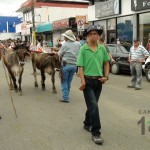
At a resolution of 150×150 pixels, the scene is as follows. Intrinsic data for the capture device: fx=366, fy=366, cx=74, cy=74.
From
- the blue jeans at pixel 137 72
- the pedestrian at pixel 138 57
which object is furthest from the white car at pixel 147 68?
the pedestrian at pixel 138 57

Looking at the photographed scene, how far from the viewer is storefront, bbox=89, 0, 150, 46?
946 inches

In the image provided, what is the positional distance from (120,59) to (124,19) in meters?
9.76

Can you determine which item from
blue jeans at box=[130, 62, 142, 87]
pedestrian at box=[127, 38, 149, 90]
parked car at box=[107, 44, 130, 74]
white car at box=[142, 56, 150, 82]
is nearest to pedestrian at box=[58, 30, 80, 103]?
pedestrian at box=[127, 38, 149, 90]

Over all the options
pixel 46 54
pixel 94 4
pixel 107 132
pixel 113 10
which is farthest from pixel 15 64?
pixel 94 4

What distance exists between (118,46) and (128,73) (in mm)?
1451

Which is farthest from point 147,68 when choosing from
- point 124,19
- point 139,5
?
point 124,19

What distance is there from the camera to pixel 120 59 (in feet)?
57.8

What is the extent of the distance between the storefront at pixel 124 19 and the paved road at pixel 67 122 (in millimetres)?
13052

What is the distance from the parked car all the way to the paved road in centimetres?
560

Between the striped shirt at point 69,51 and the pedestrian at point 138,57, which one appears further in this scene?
the pedestrian at point 138,57

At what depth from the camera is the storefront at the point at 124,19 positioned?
78.8 feet

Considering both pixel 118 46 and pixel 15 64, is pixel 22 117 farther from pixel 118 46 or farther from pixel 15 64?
pixel 118 46

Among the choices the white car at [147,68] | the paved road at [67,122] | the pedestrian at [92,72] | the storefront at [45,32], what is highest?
the storefront at [45,32]

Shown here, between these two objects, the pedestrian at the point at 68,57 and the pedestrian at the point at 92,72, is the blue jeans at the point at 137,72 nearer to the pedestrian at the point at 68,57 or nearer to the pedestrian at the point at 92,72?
the pedestrian at the point at 68,57
